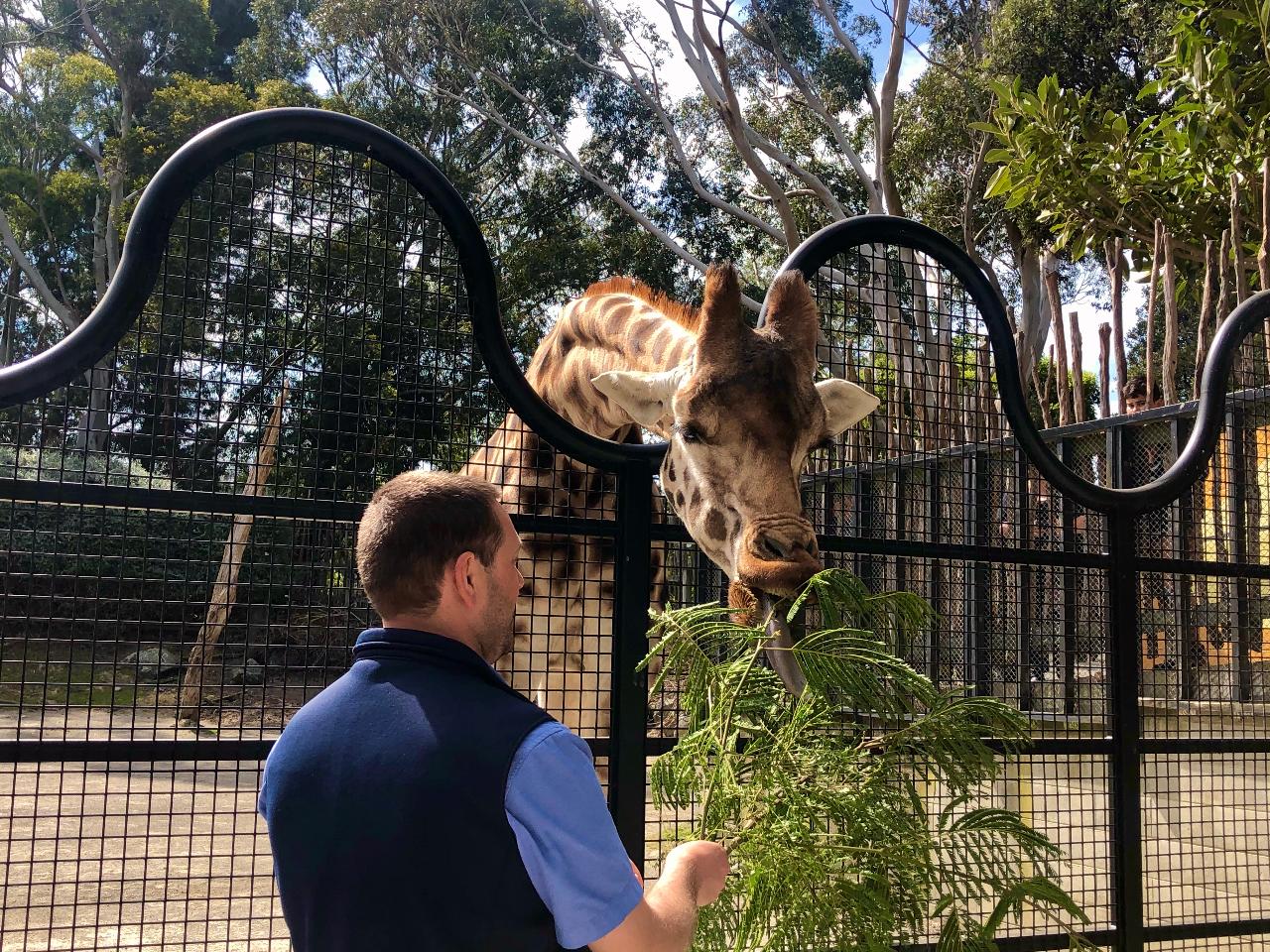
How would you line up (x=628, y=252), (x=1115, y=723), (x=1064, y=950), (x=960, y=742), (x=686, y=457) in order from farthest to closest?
(x=628, y=252)
(x=1115, y=723)
(x=1064, y=950)
(x=686, y=457)
(x=960, y=742)

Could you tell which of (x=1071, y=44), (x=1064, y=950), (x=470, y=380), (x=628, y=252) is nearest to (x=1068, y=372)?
(x=1064, y=950)

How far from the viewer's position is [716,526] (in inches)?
133

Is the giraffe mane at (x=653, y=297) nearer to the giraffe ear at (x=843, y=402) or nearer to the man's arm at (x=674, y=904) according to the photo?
the giraffe ear at (x=843, y=402)

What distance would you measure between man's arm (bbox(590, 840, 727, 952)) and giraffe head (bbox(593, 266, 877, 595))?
1.29m

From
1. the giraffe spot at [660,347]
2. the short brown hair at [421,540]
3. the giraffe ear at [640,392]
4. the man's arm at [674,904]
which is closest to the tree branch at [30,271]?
the giraffe spot at [660,347]

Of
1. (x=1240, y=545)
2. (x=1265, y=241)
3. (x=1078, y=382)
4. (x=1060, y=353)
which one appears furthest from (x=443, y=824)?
(x=1060, y=353)

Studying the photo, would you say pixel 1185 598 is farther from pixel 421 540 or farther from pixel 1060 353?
pixel 421 540

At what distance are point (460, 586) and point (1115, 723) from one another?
3.29 metres

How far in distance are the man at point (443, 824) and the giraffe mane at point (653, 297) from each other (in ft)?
9.97

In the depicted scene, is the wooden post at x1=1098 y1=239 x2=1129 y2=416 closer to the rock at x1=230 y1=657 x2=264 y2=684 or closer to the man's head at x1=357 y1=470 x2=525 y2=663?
the rock at x1=230 y1=657 x2=264 y2=684

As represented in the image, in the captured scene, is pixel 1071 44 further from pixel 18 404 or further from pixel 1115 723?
pixel 18 404

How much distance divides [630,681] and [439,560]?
1.57 meters

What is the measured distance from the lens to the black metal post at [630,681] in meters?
3.15

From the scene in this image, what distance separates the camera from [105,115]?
88.6ft
